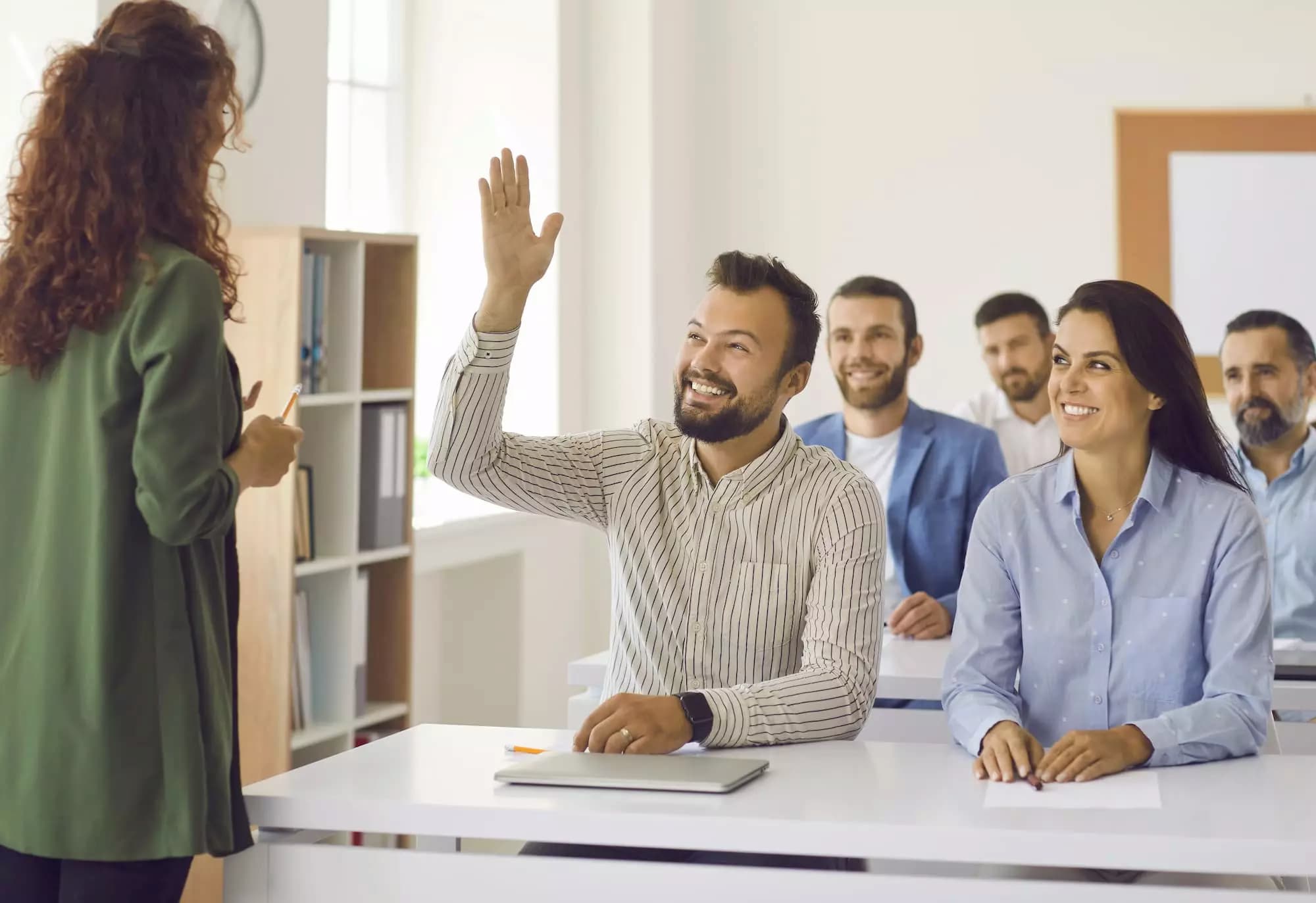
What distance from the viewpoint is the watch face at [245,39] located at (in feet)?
10.8

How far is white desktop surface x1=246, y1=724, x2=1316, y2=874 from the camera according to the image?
4.84 feet

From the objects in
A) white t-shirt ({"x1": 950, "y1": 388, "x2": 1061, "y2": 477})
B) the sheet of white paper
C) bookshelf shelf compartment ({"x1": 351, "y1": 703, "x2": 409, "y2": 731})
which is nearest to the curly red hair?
the sheet of white paper

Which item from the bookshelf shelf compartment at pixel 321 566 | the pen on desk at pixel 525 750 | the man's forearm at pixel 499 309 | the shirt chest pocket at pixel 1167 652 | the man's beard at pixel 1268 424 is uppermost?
the man's forearm at pixel 499 309

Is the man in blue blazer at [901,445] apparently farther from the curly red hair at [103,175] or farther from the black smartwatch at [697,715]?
the curly red hair at [103,175]

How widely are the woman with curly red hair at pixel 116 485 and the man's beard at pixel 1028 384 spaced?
10.5ft

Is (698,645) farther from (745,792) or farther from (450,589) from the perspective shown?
(450,589)

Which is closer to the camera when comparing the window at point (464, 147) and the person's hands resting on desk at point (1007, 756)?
the person's hands resting on desk at point (1007, 756)

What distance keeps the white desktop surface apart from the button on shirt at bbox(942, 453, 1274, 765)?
0.19m

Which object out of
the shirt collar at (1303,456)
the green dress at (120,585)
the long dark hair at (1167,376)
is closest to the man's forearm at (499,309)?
the green dress at (120,585)

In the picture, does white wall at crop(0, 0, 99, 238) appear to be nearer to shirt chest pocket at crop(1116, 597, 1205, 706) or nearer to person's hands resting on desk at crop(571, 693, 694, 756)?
person's hands resting on desk at crop(571, 693, 694, 756)

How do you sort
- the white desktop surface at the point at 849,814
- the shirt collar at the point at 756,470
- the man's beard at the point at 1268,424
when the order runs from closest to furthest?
1. the white desktop surface at the point at 849,814
2. the shirt collar at the point at 756,470
3. the man's beard at the point at 1268,424

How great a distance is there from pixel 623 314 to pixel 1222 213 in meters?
2.24

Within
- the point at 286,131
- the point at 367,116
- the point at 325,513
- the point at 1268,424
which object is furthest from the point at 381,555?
the point at 1268,424

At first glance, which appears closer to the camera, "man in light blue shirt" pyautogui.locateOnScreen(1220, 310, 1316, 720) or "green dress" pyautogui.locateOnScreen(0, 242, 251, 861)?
"green dress" pyautogui.locateOnScreen(0, 242, 251, 861)
